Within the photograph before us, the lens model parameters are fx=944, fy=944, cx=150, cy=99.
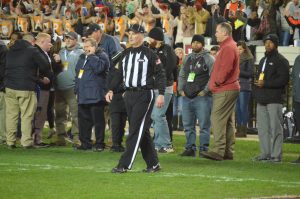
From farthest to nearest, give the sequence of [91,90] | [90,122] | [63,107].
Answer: [63,107], [90,122], [91,90]

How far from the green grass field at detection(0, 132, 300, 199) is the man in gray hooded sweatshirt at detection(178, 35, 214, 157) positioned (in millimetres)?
554

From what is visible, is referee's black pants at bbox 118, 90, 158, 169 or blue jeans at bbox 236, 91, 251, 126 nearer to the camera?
referee's black pants at bbox 118, 90, 158, 169

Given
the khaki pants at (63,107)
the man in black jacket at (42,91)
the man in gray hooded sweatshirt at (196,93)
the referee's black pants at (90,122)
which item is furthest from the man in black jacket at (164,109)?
the man in black jacket at (42,91)

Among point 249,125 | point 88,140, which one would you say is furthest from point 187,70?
point 249,125

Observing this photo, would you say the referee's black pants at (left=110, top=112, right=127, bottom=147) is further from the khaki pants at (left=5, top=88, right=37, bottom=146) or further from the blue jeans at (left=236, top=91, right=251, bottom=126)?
the blue jeans at (left=236, top=91, right=251, bottom=126)

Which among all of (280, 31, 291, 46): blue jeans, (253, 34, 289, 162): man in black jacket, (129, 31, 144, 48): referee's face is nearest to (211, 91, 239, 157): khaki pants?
(253, 34, 289, 162): man in black jacket

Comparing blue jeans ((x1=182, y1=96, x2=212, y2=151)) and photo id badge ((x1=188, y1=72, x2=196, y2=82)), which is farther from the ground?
photo id badge ((x1=188, y1=72, x2=196, y2=82))

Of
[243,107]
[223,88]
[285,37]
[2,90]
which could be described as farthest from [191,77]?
[285,37]

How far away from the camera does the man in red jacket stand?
51.0ft

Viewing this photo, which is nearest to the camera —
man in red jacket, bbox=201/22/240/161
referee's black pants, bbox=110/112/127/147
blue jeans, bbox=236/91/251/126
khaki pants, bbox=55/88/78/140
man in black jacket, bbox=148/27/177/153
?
man in red jacket, bbox=201/22/240/161

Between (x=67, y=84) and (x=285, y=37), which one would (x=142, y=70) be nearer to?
(x=67, y=84)

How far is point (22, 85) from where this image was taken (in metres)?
17.5

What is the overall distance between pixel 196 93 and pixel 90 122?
226cm

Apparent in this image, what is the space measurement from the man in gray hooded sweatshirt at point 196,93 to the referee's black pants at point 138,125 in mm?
2954
